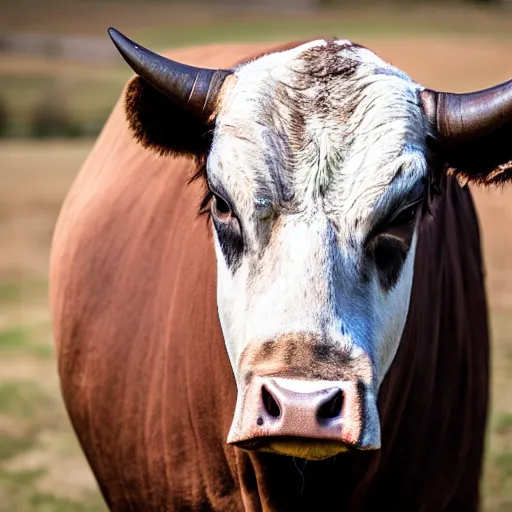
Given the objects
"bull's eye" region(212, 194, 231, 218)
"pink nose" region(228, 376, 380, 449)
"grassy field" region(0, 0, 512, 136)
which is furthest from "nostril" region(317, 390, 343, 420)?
"grassy field" region(0, 0, 512, 136)

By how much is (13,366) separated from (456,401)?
20.8 feet

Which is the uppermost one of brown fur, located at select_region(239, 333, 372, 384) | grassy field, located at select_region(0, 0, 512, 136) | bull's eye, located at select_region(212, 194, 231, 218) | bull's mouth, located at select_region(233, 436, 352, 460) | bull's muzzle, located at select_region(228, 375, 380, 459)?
bull's eye, located at select_region(212, 194, 231, 218)

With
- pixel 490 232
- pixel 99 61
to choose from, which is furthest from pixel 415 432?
pixel 99 61

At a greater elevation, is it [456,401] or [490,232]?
[456,401]

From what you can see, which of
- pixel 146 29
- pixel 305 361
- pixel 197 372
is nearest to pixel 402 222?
pixel 305 361

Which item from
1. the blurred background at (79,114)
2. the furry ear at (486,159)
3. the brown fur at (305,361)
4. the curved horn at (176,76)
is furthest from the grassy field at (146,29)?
the brown fur at (305,361)

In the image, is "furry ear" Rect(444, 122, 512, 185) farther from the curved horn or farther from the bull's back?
the bull's back

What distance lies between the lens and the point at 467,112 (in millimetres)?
3436

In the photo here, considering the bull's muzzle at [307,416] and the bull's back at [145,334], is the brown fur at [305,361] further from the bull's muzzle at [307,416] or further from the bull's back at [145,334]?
the bull's back at [145,334]

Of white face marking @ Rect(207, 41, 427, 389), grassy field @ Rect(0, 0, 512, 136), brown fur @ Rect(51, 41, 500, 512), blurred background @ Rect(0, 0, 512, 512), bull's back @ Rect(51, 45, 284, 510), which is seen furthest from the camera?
grassy field @ Rect(0, 0, 512, 136)

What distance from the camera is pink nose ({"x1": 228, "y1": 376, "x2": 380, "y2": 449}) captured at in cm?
282

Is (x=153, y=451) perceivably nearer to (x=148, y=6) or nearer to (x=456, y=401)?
(x=456, y=401)

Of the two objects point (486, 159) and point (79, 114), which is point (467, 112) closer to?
point (486, 159)

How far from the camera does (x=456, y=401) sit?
13.9ft
